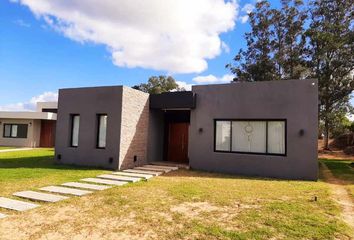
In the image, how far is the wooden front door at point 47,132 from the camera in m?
26.2

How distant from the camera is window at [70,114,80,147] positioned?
12.9 metres

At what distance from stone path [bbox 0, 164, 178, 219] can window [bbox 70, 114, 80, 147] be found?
3.31m

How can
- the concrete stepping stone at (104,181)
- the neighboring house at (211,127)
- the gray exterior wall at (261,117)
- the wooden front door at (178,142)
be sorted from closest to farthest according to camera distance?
the concrete stepping stone at (104,181)
the gray exterior wall at (261,117)
the neighboring house at (211,127)
the wooden front door at (178,142)

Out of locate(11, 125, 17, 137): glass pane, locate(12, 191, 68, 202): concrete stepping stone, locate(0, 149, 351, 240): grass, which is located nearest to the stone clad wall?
locate(0, 149, 351, 240): grass

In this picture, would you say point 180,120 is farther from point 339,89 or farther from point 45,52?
point 339,89

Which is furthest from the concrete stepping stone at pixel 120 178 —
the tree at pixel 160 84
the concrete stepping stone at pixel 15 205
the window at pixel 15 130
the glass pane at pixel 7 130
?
the tree at pixel 160 84

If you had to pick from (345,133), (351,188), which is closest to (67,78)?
(351,188)

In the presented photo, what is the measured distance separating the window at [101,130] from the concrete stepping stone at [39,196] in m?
5.17

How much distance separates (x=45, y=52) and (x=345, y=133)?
96.1ft

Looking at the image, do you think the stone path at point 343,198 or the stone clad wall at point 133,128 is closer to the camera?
the stone path at point 343,198

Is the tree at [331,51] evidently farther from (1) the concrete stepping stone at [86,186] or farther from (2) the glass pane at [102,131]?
(1) the concrete stepping stone at [86,186]

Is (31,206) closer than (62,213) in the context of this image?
No

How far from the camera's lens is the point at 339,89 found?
22.5 m

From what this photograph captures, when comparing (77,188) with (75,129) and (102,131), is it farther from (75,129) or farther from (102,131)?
(75,129)
